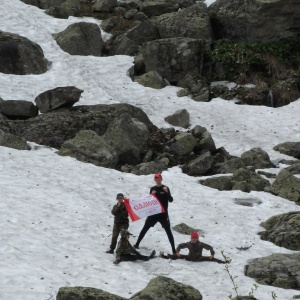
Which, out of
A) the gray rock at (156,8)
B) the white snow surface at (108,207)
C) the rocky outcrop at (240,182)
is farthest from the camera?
the gray rock at (156,8)

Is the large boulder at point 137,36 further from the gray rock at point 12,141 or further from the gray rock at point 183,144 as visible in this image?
the gray rock at point 12,141

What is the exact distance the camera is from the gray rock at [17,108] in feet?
87.6

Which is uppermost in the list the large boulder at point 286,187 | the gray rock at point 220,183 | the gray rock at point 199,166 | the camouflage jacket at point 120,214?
the camouflage jacket at point 120,214

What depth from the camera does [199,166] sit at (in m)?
23.4

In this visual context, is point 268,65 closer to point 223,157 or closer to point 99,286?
point 223,157

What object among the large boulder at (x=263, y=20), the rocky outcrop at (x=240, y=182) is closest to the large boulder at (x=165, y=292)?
the rocky outcrop at (x=240, y=182)

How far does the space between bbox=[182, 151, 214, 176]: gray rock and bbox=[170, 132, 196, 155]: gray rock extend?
1.39m

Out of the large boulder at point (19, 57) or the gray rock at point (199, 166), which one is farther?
the large boulder at point (19, 57)

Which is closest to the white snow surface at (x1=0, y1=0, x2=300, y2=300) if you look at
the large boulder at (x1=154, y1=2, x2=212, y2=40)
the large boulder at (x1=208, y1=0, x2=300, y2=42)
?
the large boulder at (x1=154, y1=2, x2=212, y2=40)

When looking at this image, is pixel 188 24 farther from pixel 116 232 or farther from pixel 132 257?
pixel 132 257

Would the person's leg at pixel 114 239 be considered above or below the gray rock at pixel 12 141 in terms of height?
above

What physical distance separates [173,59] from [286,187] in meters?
14.3

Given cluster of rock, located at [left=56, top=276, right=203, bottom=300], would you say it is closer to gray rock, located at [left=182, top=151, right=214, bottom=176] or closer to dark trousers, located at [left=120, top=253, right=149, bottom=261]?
dark trousers, located at [left=120, top=253, right=149, bottom=261]

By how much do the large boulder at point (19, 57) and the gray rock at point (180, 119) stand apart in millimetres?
8018
